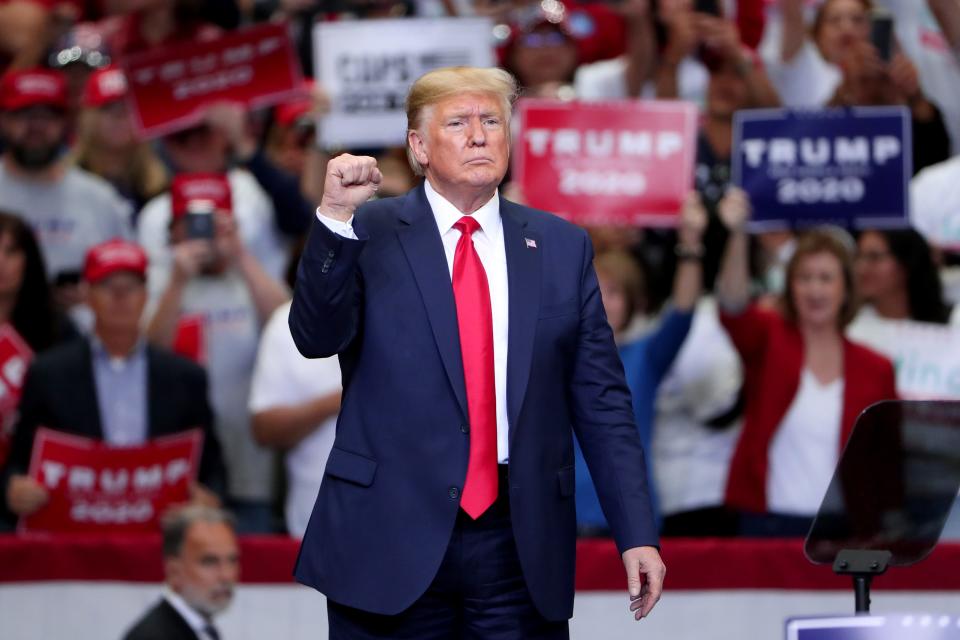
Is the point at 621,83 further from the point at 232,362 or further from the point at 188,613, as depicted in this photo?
the point at 188,613

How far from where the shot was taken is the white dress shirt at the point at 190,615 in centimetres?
551

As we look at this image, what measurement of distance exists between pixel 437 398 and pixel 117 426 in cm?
330

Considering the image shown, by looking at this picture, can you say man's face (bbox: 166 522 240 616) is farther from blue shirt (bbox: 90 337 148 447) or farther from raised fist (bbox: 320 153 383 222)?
raised fist (bbox: 320 153 383 222)

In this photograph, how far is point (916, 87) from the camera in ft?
24.7

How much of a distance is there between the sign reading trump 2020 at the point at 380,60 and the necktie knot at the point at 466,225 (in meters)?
3.66

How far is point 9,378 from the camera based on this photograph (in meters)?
6.39

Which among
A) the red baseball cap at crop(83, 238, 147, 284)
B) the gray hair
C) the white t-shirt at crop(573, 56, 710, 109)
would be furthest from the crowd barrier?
the white t-shirt at crop(573, 56, 710, 109)

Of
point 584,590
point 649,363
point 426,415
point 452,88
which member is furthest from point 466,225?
point 649,363

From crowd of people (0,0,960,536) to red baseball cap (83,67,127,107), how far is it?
15 mm

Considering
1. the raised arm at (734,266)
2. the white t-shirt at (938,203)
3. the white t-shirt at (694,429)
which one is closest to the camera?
the raised arm at (734,266)

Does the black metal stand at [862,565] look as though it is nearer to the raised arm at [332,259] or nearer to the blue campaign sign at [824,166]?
the raised arm at [332,259]

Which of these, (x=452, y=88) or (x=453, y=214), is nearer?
(x=452, y=88)

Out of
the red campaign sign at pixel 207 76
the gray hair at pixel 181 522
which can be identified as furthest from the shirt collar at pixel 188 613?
the red campaign sign at pixel 207 76

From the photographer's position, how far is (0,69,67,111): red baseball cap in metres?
7.20
